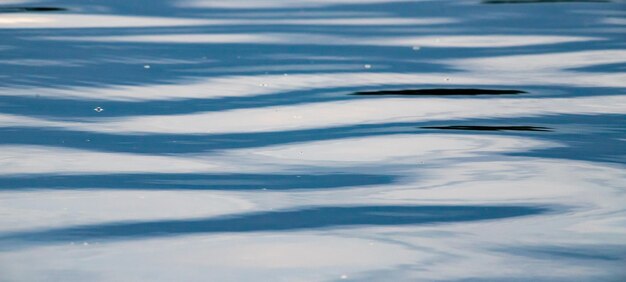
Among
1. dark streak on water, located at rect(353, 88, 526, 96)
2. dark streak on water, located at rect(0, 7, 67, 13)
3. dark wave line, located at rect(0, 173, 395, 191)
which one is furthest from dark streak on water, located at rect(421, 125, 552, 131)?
dark streak on water, located at rect(0, 7, 67, 13)

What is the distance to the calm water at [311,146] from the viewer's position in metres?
2.05

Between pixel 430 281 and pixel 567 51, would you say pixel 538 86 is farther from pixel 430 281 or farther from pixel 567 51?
pixel 430 281

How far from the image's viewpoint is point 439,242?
212 centimetres

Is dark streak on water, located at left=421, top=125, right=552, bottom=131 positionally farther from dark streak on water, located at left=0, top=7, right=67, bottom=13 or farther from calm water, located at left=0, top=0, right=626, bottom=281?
dark streak on water, located at left=0, top=7, right=67, bottom=13

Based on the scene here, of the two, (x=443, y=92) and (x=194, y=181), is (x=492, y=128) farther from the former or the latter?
(x=194, y=181)

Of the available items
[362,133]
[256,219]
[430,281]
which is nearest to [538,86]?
[362,133]

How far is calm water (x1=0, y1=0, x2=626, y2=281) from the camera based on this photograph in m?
2.05

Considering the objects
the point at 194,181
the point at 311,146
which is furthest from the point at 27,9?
the point at 194,181

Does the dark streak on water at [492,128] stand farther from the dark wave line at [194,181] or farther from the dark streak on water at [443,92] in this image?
the dark wave line at [194,181]

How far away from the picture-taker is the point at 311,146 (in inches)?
113

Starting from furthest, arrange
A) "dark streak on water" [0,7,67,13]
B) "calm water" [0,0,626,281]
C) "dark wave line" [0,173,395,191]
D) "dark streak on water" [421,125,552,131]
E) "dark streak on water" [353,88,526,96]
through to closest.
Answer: "dark streak on water" [0,7,67,13]
"dark streak on water" [353,88,526,96]
"dark streak on water" [421,125,552,131]
"dark wave line" [0,173,395,191]
"calm water" [0,0,626,281]

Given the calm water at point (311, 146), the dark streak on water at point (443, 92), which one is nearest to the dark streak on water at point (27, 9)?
the calm water at point (311, 146)

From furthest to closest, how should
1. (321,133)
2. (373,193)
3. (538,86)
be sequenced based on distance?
(538,86)
(321,133)
(373,193)

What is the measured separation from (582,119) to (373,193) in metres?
0.90
